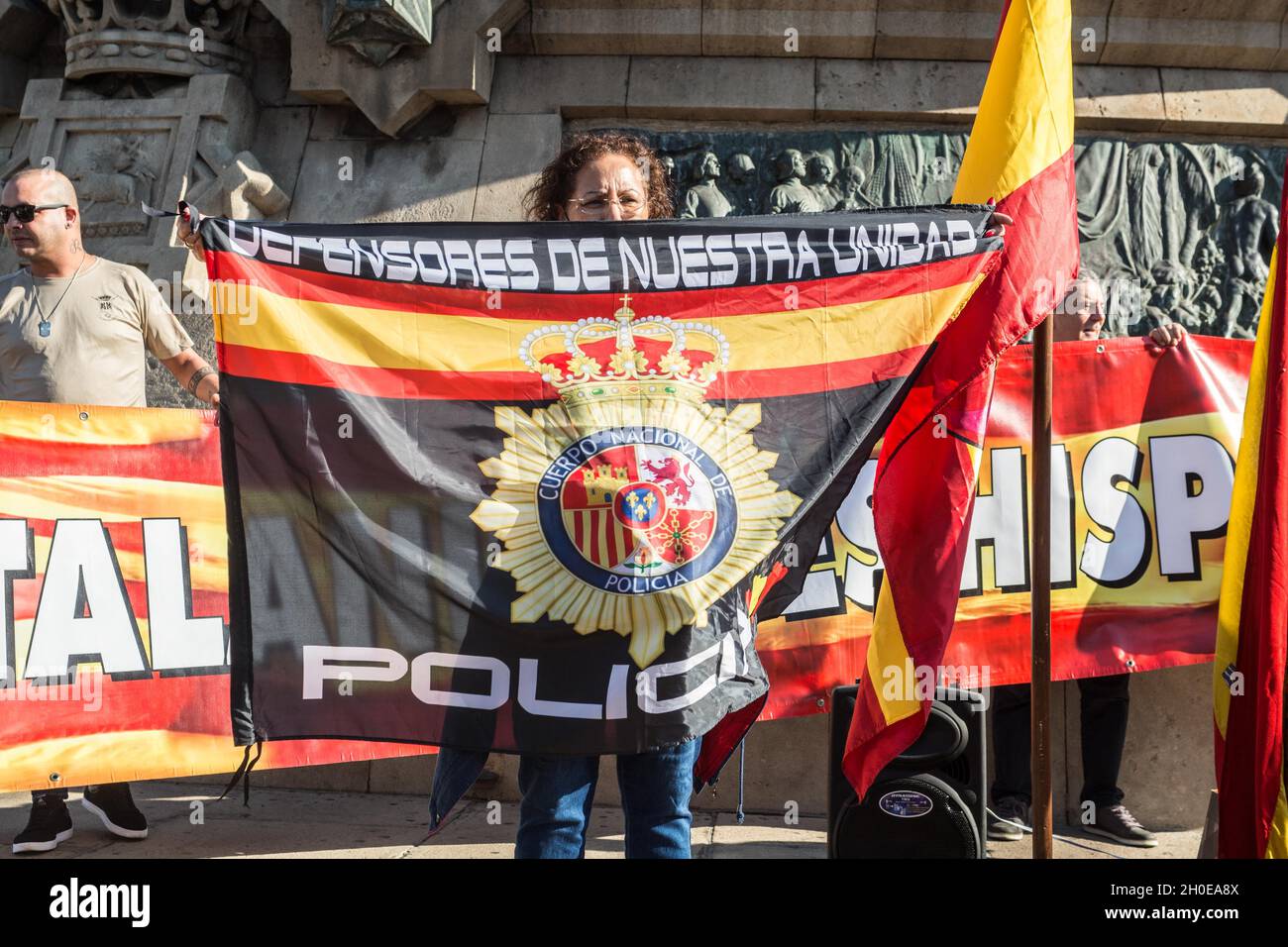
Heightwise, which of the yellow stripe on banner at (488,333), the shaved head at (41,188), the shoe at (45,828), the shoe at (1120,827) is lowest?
the shoe at (1120,827)

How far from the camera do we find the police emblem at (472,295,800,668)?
326cm

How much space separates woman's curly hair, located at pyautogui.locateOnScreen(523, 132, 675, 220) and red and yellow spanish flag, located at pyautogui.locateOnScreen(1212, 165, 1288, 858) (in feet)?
6.65

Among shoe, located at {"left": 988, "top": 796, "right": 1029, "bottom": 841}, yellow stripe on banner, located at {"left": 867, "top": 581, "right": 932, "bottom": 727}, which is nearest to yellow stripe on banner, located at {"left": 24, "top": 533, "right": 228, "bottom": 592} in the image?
yellow stripe on banner, located at {"left": 867, "top": 581, "right": 932, "bottom": 727}

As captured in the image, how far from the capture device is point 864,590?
527 cm

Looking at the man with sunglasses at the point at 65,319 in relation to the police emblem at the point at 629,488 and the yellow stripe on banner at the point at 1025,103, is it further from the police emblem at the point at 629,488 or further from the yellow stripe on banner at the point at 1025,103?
the yellow stripe on banner at the point at 1025,103

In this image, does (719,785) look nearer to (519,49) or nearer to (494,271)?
(494,271)

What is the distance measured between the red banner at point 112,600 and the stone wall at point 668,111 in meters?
1.53

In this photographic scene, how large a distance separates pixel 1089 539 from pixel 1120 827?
1221 mm

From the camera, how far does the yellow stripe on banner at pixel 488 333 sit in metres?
3.42

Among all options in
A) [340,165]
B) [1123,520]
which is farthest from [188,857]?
[1123,520]

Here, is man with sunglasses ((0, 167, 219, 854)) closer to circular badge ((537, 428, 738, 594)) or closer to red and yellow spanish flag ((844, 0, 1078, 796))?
circular badge ((537, 428, 738, 594))

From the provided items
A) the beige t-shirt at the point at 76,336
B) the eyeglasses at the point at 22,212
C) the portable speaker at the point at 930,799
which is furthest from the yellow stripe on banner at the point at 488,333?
the eyeglasses at the point at 22,212

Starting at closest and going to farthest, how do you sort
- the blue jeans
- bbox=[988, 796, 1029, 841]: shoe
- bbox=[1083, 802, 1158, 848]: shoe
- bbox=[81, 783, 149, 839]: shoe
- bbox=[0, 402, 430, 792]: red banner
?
1. the blue jeans
2. bbox=[0, 402, 430, 792]: red banner
3. bbox=[81, 783, 149, 839]: shoe
4. bbox=[988, 796, 1029, 841]: shoe
5. bbox=[1083, 802, 1158, 848]: shoe

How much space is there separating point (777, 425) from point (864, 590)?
196cm
